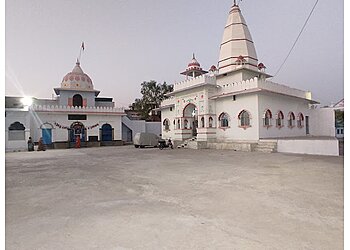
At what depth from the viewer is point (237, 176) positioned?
6.27 metres

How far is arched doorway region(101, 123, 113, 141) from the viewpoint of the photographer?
25.1 meters

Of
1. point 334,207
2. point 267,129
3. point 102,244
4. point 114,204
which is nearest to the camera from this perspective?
point 102,244

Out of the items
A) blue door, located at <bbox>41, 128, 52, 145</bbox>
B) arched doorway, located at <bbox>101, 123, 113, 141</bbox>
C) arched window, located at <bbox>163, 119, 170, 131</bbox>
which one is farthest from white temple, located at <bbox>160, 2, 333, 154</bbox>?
blue door, located at <bbox>41, 128, 52, 145</bbox>

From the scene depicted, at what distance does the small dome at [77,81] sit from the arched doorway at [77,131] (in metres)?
5.01

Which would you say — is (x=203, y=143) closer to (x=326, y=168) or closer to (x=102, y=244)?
(x=326, y=168)

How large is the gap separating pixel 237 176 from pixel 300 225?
3312 mm

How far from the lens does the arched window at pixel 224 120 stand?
54.3 feet

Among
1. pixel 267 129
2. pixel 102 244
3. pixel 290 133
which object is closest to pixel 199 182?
pixel 102 244

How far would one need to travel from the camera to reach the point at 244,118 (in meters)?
15.4

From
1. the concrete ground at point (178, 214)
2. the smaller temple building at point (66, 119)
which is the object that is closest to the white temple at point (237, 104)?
the smaller temple building at point (66, 119)

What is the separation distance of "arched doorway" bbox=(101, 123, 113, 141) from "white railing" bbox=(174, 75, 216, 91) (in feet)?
33.7

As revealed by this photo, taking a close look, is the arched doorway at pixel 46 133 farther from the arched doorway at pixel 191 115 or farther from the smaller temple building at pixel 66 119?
the arched doorway at pixel 191 115

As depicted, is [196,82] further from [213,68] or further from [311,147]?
[311,147]
